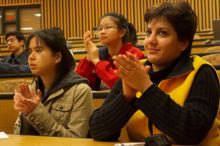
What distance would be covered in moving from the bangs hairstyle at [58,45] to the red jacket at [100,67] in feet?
2.11

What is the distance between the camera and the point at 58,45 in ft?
7.05

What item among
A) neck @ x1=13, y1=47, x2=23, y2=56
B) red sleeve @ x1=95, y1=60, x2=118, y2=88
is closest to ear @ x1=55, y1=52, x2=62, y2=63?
red sleeve @ x1=95, y1=60, x2=118, y2=88

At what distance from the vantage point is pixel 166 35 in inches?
57.8

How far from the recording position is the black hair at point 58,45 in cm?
212

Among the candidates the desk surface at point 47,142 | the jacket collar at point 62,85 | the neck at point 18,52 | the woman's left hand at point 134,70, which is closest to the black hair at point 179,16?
the woman's left hand at point 134,70

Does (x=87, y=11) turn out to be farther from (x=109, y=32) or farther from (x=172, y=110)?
(x=172, y=110)

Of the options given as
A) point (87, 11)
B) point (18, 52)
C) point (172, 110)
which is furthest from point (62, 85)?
point (87, 11)

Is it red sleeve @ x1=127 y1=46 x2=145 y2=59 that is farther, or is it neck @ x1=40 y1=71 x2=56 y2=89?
red sleeve @ x1=127 y1=46 x2=145 y2=59

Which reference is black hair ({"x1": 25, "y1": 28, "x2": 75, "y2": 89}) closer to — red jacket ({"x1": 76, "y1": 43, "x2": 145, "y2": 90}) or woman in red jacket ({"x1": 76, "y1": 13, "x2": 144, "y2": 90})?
red jacket ({"x1": 76, "y1": 43, "x2": 145, "y2": 90})

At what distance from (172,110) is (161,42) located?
0.97 ft

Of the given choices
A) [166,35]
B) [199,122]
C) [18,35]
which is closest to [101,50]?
[166,35]

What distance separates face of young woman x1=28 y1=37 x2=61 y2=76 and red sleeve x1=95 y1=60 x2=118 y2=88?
2.23 feet

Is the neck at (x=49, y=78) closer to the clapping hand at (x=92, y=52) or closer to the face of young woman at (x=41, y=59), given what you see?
the face of young woman at (x=41, y=59)

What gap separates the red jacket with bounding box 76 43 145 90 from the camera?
110 inches
